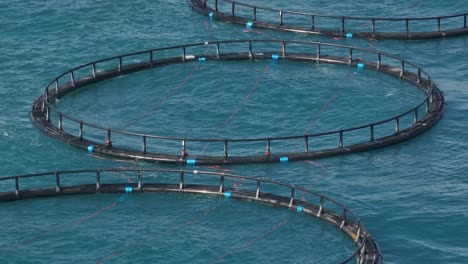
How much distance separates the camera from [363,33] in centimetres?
13762

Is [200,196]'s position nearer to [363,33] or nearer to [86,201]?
[86,201]

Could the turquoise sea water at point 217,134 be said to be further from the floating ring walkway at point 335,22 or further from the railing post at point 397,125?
the railing post at point 397,125

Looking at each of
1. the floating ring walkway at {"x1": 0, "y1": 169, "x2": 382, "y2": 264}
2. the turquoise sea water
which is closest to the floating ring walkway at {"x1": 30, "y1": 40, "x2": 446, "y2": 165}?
the turquoise sea water

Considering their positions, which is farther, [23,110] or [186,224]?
[23,110]

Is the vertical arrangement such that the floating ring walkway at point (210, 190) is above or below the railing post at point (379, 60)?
below

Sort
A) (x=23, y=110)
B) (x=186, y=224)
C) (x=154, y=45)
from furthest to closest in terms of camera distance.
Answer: (x=154, y=45), (x=23, y=110), (x=186, y=224)

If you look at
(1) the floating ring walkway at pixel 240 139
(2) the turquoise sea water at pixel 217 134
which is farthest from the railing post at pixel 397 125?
(2) the turquoise sea water at pixel 217 134

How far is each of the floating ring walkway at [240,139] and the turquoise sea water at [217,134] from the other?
998 millimetres

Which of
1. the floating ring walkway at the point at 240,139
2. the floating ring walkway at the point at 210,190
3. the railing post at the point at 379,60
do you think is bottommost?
the floating ring walkway at the point at 210,190

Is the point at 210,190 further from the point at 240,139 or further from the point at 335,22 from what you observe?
the point at 335,22

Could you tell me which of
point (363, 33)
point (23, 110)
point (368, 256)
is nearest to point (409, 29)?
point (363, 33)

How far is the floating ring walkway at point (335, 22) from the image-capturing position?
137125mm

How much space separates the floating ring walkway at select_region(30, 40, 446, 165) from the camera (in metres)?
110

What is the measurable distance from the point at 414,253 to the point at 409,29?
4887cm
